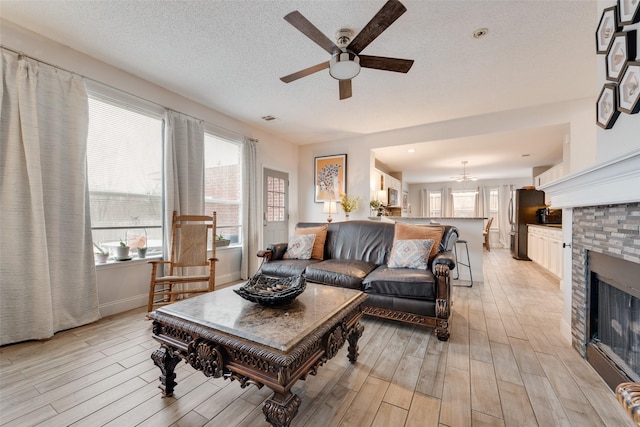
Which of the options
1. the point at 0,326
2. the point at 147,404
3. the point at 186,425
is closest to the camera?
the point at 186,425

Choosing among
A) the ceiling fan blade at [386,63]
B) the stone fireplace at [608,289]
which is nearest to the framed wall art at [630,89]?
the stone fireplace at [608,289]

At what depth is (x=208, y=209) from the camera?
375cm

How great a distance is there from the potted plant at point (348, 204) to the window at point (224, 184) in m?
1.92

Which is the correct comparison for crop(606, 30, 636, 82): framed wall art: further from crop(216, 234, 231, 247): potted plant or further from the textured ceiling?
crop(216, 234, 231, 247): potted plant

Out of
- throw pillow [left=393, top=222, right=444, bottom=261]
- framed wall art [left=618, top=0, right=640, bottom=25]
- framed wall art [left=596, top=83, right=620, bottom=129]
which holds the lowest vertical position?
throw pillow [left=393, top=222, right=444, bottom=261]

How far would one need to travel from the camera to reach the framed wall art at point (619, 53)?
136cm

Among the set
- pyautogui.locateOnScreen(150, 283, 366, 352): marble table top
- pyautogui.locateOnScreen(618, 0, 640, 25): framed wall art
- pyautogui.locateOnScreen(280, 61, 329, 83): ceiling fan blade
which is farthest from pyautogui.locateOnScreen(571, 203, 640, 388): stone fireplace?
pyautogui.locateOnScreen(280, 61, 329, 83): ceiling fan blade

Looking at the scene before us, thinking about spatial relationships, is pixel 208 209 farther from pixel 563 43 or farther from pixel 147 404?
pixel 563 43

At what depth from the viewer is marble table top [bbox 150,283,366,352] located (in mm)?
1146

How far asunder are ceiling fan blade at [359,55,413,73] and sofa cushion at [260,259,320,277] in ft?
6.80

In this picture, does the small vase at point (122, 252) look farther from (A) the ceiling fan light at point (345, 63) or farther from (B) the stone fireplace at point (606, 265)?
(B) the stone fireplace at point (606, 265)

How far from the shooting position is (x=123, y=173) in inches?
111

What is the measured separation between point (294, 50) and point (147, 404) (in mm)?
2892

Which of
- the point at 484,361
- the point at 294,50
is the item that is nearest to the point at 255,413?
the point at 484,361
